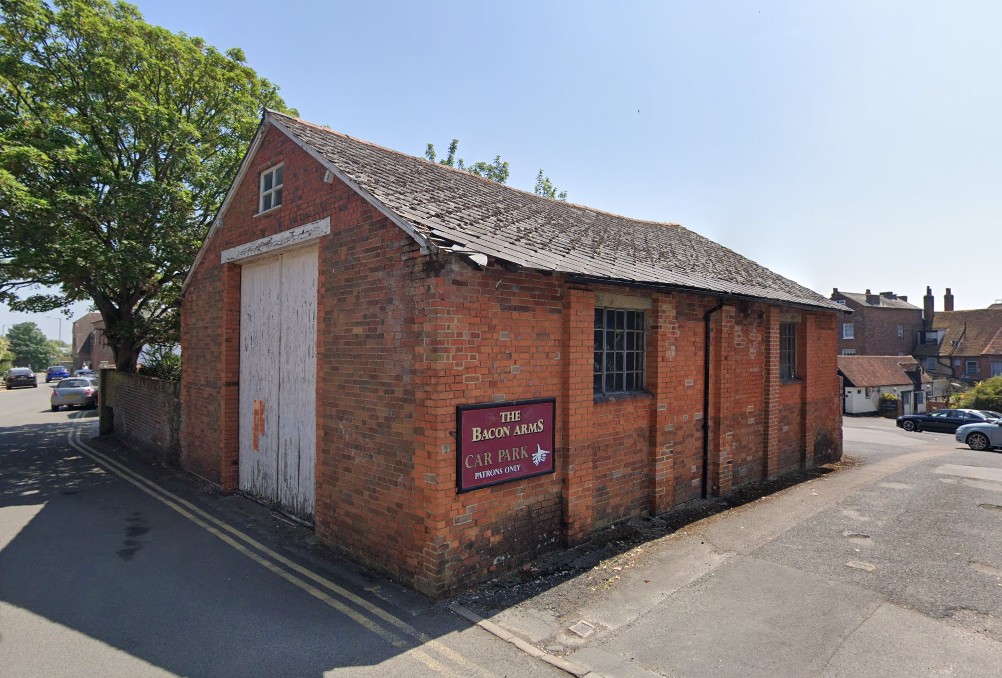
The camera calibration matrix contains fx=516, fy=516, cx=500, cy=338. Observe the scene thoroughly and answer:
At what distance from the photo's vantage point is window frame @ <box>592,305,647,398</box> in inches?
300

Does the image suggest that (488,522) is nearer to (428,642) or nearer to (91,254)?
(428,642)

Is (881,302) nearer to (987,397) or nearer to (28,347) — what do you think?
(987,397)

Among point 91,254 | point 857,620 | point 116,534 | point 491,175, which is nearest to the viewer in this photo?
point 857,620

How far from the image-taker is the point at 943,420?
25.6m

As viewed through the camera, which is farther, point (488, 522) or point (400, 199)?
point (400, 199)

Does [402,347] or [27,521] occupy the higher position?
[402,347]

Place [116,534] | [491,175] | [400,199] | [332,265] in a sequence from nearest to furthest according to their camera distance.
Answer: [400,199]
[332,265]
[116,534]
[491,175]

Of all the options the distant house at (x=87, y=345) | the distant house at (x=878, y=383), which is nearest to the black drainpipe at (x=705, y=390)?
the distant house at (x=878, y=383)

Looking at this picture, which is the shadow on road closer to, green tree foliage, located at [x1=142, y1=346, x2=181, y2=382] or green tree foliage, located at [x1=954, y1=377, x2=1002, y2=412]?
green tree foliage, located at [x1=142, y1=346, x2=181, y2=382]

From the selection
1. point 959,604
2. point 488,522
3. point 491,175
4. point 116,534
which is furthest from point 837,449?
point 491,175

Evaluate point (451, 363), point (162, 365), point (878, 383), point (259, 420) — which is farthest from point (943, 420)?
point (162, 365)

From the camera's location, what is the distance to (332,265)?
7.01 metres

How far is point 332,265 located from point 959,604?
8.17m

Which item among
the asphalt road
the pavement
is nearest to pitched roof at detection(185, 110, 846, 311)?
the pavement
